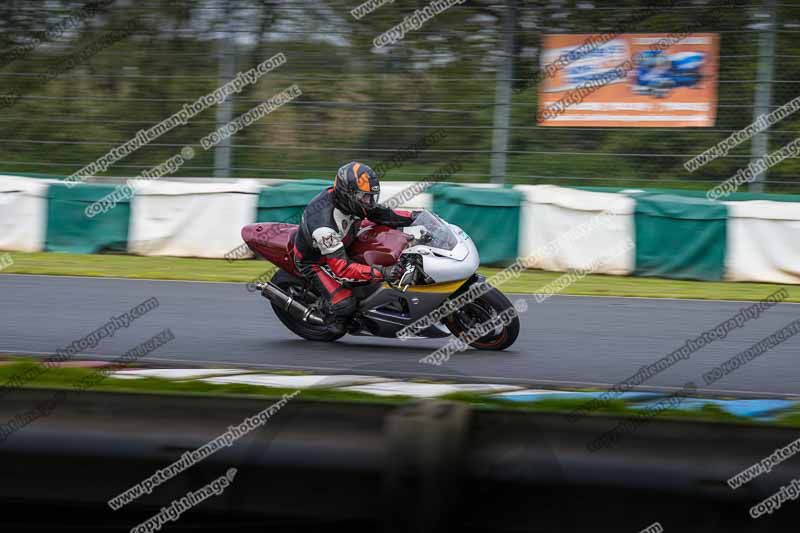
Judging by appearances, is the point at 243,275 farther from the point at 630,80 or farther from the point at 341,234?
the point at 630,80

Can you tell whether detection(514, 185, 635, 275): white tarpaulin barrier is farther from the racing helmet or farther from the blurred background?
the racing helmet

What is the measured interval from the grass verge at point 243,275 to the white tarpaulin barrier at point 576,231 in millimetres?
194

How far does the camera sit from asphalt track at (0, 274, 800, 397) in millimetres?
7230

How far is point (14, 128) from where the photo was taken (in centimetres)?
1570

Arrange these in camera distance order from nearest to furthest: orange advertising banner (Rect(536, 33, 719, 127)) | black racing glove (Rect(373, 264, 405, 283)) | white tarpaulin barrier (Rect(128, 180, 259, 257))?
black racing glove (Rect(373, 264, 405, 283)) < orange advertising banner (Rect(536, 33, 719, 127)) < white tarpaulin barrier (Rect(128, 180, 259, 257))

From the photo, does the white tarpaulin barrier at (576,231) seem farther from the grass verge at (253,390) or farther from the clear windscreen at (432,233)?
the grass verge at (253,390)

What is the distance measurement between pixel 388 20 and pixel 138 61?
3.91 m

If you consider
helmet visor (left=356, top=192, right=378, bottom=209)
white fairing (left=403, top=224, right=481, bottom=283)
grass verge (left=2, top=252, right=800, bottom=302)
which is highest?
helmet visor (left=356, top=192, right=378, bottom=209)

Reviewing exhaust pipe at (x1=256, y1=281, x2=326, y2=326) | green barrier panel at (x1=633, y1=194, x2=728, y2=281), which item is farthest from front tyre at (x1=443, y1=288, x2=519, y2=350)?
green barrier panel at (x1=633, y1=194, x2=728, y2=281)

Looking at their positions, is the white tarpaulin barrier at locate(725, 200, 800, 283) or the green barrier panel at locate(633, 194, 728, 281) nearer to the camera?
the white tarpaulin barrier at locate(725, 200, 800, 283)

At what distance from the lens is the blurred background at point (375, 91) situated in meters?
13.5

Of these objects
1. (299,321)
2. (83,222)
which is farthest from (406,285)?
(83,222)

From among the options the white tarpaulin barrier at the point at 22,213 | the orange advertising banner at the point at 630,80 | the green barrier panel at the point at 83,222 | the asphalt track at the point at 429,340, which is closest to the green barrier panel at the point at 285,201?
the green barrier panel at the point at 83,222

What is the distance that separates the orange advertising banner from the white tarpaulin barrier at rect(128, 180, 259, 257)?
14.4 feet
